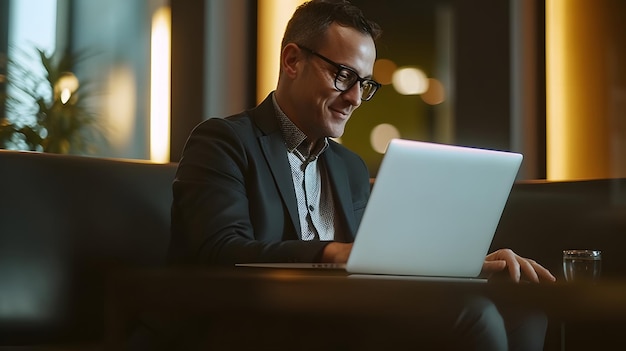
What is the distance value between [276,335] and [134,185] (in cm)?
104

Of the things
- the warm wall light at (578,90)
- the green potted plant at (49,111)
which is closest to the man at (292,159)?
the warm wall light at (578,90)

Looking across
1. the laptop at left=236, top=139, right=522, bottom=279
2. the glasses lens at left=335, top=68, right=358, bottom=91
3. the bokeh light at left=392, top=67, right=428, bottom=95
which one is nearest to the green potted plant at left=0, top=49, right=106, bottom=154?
the bokeh light at left=392, top=67, right=428, bottom=95

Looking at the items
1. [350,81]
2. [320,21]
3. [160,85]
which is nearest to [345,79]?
[350,81]

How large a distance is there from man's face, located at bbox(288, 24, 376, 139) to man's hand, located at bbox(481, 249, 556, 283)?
69 cm

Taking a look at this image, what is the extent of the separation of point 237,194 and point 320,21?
0.55 meters

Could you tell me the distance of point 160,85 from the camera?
4.24 m

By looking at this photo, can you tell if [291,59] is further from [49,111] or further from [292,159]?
[49,111]

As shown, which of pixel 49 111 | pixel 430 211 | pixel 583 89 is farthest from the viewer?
pixel 49 111

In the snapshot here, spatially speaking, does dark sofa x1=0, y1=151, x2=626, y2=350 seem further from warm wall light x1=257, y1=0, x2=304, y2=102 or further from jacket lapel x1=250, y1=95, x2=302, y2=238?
warm wall light x1=257, y1=0, x2=304, y2=102

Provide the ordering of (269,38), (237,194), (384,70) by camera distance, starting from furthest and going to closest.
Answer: (384,70)
(269,38)
(237,194)

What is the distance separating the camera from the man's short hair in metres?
2.15

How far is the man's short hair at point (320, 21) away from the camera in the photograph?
84.5 inches

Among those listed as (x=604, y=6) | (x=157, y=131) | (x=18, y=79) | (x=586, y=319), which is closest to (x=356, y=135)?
(x=157, y=131)

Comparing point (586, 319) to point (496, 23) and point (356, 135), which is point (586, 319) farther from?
point (356, 135)
